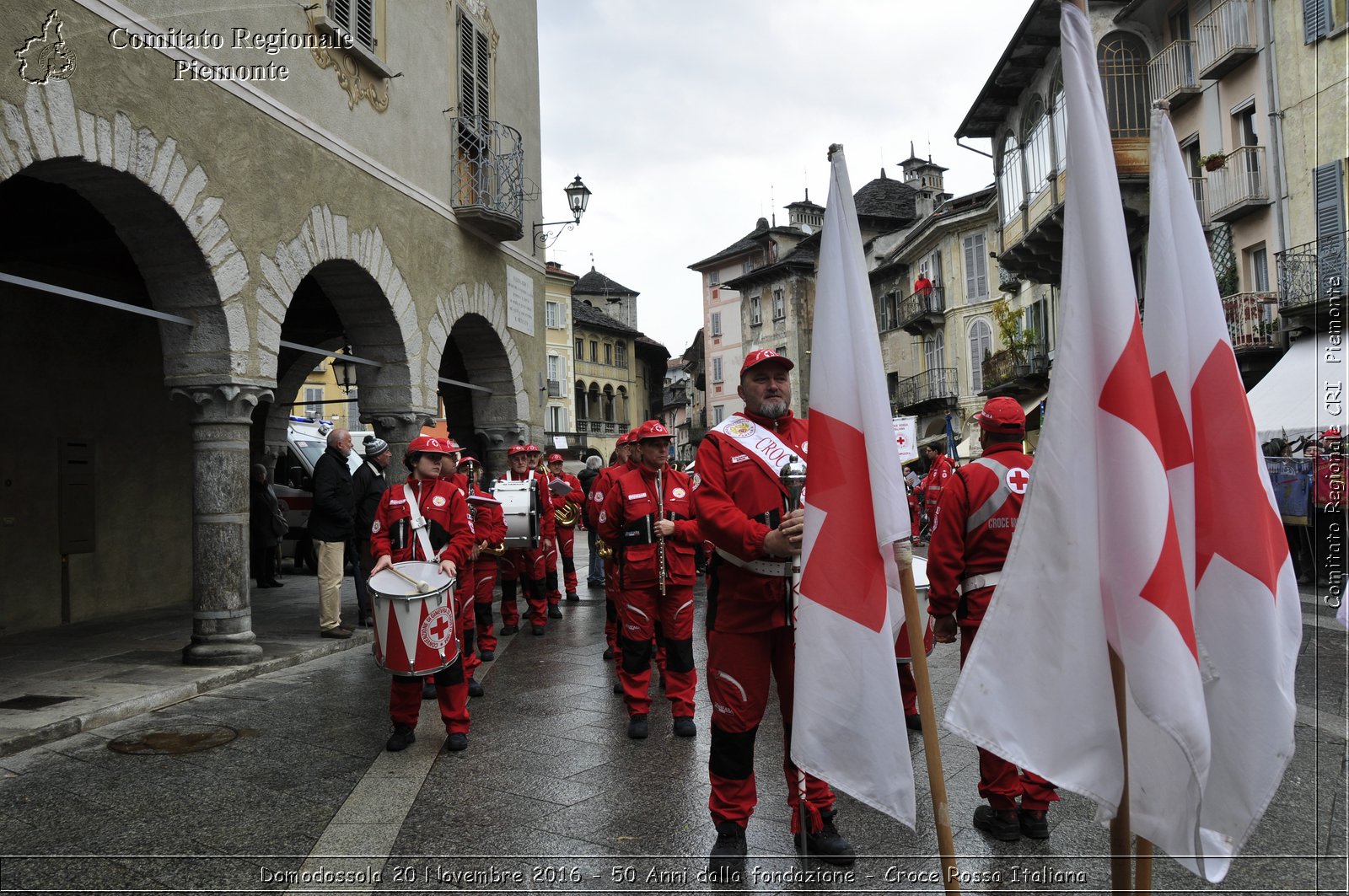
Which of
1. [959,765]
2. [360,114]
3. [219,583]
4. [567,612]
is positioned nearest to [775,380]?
[959,765]

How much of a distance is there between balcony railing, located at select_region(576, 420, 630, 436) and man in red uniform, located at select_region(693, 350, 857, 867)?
64.8m

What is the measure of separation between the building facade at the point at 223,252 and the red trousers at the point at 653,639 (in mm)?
3671

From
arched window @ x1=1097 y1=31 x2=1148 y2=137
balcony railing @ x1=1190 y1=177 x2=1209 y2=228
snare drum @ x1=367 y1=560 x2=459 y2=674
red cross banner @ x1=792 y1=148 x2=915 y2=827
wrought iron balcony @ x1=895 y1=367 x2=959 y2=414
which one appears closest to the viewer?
red cross banner @ x1=792 y1=148 x2=915 y2=827

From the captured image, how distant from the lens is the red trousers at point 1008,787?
4.46 metres

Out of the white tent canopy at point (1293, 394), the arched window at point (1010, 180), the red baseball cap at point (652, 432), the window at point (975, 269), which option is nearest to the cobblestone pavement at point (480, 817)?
the red baseball cap at point (652, 432)

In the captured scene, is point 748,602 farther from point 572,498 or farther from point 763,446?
point 572,498

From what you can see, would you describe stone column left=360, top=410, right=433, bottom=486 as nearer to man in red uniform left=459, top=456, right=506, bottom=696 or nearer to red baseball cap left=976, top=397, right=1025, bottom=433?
man in red uniform left=459, top=456, right=506, bottom=696

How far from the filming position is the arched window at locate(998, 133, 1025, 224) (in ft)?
95.8

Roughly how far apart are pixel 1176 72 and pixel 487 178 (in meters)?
17.3

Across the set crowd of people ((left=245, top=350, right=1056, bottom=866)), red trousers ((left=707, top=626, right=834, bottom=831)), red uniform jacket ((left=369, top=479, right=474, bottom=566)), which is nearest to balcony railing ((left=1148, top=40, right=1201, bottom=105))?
crowd of people ((left=245, top=350, right=1056, bottom=866))

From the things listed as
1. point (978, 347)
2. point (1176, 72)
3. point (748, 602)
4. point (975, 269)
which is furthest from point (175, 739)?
point (975, 269)

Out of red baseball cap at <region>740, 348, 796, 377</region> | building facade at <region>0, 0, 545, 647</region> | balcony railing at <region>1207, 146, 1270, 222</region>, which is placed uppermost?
balcony railing at <region>1207, 146, 1270, 222</region>

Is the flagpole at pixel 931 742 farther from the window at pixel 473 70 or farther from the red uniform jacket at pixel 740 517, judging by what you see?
the window at pixel 473 70

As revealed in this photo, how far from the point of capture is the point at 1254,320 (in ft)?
66.8
